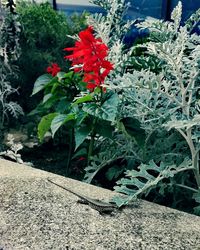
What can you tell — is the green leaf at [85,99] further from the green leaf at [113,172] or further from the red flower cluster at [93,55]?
the green leaf at [113,172]

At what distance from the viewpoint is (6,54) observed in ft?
13.5

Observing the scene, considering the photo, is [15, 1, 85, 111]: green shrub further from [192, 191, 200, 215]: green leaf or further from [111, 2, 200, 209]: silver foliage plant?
[192, 191, 200, 215]: green leaf

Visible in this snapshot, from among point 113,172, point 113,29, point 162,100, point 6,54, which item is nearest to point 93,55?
A: point 162,100

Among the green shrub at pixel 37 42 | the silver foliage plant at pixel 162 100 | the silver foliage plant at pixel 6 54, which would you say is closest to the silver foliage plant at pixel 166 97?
the silver foliage plant at pixel 162 100

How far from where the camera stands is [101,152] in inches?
127

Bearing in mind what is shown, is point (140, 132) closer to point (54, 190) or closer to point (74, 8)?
point (54, 190)

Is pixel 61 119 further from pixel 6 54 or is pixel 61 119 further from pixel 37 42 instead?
pixel 37 42

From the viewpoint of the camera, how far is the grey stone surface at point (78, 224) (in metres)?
2.12

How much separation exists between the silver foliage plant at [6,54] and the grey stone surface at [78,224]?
1502 millimetres

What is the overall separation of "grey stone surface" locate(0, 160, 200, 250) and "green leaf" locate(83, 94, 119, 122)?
34 centimetres

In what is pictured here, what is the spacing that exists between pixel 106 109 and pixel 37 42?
2262 millimetres

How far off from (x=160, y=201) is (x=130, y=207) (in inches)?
24.8

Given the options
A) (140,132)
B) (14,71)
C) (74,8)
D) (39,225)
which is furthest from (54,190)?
(74,8)

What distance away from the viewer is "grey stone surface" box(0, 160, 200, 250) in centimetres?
212
